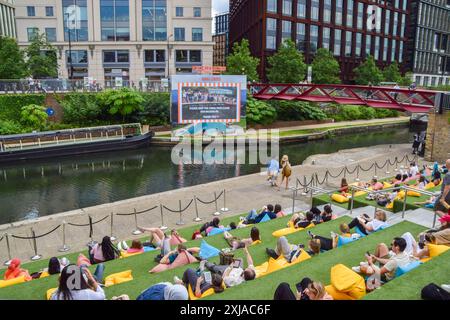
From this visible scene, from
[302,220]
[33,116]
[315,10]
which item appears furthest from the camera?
[315,10]

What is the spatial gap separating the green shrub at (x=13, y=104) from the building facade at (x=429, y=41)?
88.9 m

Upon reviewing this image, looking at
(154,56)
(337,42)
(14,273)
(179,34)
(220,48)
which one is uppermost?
(220,48)

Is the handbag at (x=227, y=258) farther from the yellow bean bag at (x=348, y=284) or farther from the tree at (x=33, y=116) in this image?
the tree at (x=33, y=116)

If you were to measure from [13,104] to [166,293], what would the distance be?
121ft

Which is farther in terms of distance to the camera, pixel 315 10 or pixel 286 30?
pixel 315 10

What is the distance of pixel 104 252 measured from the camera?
33.8 feet

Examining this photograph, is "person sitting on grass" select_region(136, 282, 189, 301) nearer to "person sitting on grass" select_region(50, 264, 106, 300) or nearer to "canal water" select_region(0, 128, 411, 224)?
"person sitting on grass" select_region(50, 264, 106, 300)

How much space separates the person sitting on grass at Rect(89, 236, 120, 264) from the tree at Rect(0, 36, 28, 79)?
39558mm

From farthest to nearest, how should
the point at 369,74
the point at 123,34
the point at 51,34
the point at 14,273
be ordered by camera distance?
1. the point at 369,74
2. the point at 123,34
3. the point at 51,34
4. the point at 14,273

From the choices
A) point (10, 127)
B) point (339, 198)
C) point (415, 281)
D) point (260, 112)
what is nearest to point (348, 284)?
point (415, 281)

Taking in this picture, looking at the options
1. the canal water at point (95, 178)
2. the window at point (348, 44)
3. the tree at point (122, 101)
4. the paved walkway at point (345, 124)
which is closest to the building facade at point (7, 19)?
the tree at point (122, 101)

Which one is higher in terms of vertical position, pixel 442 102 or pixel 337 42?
pixel 337 42

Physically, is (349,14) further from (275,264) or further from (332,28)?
(275,264)

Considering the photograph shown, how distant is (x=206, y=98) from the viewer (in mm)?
35812
